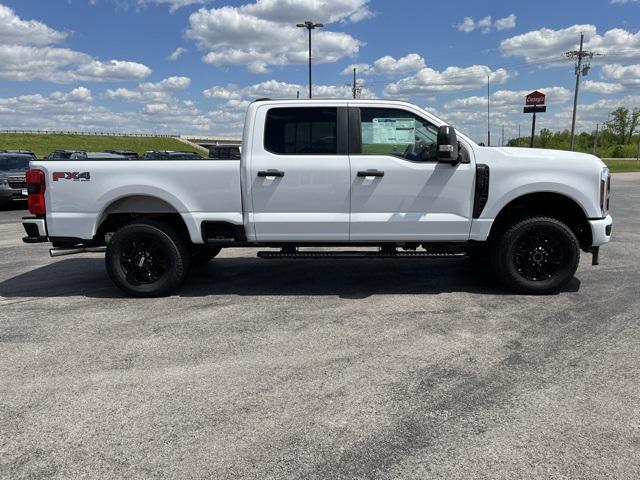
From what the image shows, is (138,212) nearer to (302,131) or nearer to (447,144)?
(302,131)

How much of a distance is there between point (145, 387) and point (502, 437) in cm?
237

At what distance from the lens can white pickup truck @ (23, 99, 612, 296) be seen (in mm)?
5535

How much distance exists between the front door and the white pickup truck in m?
0.01

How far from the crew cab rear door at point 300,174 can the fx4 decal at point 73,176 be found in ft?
5.88

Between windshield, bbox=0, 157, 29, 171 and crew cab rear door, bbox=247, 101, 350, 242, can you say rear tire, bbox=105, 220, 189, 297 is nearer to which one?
crew cab rear door, bbox=247, 101, 350, 242

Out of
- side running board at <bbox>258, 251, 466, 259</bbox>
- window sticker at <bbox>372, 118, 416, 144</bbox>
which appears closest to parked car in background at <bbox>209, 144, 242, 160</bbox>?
side running board at <bbox>258, 251, 466, 259</bbox>

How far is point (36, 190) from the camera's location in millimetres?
5633

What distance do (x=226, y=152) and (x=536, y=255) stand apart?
371 centimetres

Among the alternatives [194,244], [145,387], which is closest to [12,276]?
[194,244]

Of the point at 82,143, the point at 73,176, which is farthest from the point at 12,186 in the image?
the point at 82,143

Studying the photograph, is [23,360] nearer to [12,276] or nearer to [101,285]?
[101,285]

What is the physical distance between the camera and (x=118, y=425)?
312 cm

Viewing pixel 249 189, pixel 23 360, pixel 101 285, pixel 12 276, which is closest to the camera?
pixel 23 360

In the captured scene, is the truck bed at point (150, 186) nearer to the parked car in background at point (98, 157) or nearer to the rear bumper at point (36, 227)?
the rear bumper at point (36, 227)
